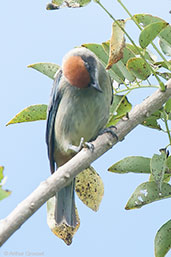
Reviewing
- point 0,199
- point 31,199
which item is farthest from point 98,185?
point 0,199

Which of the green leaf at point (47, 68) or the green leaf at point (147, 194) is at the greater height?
the green leaf at point (47, 68)

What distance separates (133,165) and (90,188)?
18.6 inches

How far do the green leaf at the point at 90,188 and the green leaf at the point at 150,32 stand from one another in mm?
896

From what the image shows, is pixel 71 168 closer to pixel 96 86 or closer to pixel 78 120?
pixel 96 86

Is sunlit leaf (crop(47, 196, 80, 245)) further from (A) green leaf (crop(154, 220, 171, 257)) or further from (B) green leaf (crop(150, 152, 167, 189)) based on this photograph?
(B) green leaf (crop(150, 152, 167, 189))

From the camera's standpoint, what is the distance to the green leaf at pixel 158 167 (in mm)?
2083

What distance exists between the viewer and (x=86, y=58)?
2.86m

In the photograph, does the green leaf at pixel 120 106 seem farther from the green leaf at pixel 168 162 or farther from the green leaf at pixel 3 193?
the green leaf at pixel 3 193

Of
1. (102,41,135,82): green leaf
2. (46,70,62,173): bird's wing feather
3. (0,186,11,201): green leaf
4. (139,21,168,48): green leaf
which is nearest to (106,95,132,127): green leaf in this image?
(102,41,135,82): green leaf

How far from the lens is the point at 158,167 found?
209cm

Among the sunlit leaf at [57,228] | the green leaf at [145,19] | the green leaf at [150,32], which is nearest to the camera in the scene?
the green leaf at [150,32]

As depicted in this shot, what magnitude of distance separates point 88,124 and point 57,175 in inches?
51.5

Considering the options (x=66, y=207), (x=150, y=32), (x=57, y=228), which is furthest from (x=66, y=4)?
(x=66, y=207)

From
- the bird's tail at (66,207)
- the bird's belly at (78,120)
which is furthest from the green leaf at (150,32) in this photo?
the bird's tail at (66,207)
